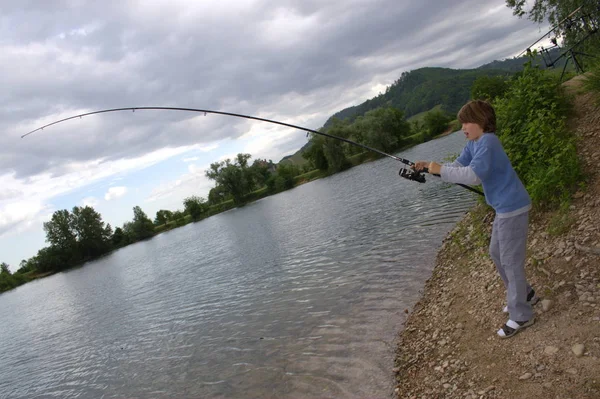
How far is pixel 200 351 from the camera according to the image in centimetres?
1059

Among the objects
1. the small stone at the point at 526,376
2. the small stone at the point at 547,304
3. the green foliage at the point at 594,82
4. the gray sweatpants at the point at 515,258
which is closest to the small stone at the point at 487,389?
the small stone at the point at 526,376

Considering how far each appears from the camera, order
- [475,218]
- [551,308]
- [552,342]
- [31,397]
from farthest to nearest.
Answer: [31,397] → [475,218] → [551,308] → [552,342]

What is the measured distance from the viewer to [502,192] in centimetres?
461

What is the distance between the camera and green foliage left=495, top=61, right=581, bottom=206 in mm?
6988

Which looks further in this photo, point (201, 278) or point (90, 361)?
point (201, 278)

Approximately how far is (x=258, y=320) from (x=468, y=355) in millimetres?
7317

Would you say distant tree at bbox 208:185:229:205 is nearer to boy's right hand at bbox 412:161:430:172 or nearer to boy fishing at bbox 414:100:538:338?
boy's right hand at bbox 412:161:430:172

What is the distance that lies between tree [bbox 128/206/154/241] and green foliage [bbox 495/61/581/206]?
117 metres

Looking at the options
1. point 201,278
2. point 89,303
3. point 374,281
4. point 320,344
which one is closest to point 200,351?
point 320,344

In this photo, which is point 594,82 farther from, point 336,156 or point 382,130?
point 336,156

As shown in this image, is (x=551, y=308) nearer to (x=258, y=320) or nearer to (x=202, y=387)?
(x=202, y=387)

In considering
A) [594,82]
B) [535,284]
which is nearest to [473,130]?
[535,284]

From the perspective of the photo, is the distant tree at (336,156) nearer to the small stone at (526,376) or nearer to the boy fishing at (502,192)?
the boy fishing at (502,192)

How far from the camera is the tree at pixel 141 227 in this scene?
11369cm
